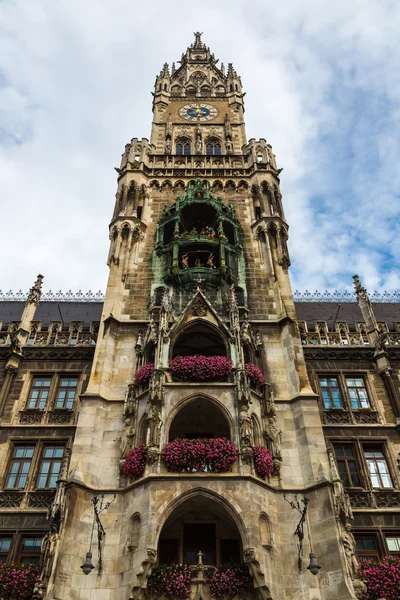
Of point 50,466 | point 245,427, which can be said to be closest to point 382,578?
point 245,427

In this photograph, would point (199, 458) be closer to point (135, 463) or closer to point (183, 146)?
point (135, 463)

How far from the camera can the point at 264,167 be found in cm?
2989

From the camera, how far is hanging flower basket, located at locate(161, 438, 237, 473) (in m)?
17.1

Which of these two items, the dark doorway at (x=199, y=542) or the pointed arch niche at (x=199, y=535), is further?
the dark doorway at (x=199, y=542)

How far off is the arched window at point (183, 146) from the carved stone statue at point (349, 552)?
82.2ft

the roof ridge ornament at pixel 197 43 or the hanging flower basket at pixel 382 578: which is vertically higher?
the roof ridge ornament at pixel 197 43

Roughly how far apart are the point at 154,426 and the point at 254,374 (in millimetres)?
4533

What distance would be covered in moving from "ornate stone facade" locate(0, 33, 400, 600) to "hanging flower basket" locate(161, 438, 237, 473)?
0.21m

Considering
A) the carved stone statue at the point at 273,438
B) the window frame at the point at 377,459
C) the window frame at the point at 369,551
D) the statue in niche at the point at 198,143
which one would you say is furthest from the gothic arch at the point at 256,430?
the statue in niche at the point at 198,143

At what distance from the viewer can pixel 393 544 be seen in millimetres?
18297

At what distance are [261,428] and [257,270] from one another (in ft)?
28.4

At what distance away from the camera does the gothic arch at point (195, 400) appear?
716 inches

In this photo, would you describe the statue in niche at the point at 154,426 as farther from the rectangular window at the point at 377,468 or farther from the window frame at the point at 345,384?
the rectangular window at the point at 377,468

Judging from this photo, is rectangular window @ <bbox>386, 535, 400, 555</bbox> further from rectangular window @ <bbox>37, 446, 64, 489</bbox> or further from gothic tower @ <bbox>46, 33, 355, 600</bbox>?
rectangular window @ <bbox>37, 446, 64, 489</bbox>
